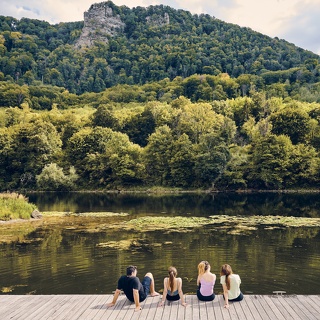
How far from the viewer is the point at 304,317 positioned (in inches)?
418

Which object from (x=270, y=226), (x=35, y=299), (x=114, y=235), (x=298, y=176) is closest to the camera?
(x=35, y=299)

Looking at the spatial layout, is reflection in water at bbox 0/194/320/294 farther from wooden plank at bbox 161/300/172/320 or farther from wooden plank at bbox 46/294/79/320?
wooden plank at bbox 161/300/172/320

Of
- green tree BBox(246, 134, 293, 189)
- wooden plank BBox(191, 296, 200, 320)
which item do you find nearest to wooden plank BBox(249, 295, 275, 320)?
wooden plank BBox(191, 296, 200, 320)

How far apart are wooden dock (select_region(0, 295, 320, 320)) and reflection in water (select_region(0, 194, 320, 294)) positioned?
2507mm

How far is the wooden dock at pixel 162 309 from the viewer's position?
424 inches

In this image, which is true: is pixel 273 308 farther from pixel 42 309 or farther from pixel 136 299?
pixel 42 309

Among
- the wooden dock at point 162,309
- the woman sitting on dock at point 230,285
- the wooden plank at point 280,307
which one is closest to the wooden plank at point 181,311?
the wooden dock at point 162,309

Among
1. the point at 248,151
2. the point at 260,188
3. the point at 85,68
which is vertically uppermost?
the point at 85,68

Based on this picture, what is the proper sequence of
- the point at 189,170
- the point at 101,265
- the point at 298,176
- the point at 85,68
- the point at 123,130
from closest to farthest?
the point at 101,265 < the point at 298,176 < the point at 189,170 < the point at 123,130 < the point at 85,68

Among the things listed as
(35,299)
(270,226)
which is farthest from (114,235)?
(35,299)

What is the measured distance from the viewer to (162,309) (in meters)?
11.3

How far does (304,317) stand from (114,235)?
56.4 feet

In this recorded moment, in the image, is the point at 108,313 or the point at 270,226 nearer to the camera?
the point at 108,313

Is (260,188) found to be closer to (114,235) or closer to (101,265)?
(114,235)
